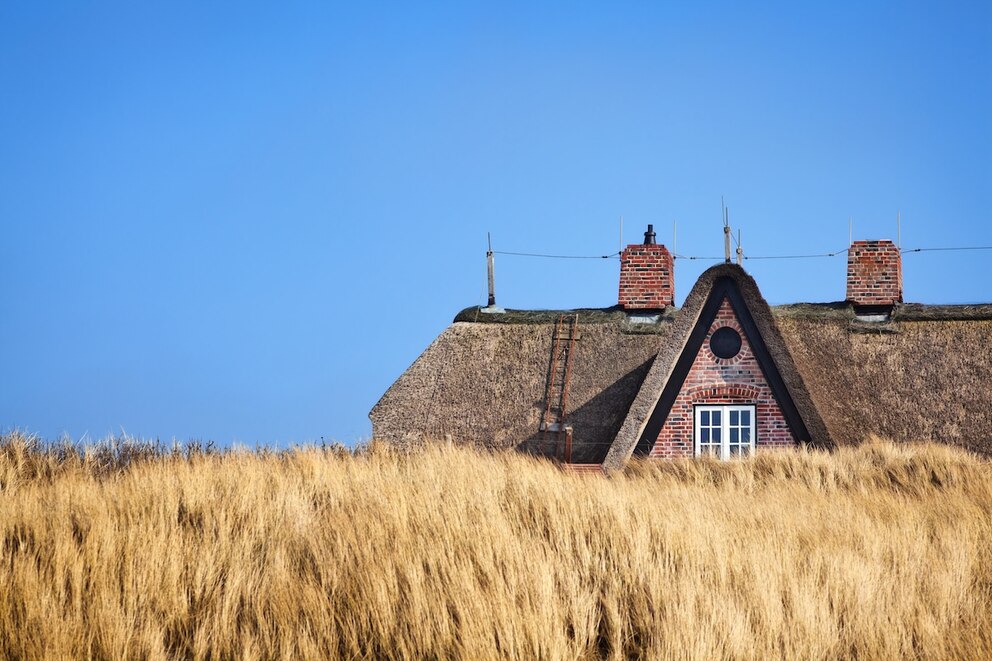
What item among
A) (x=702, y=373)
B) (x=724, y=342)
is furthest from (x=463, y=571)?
(x=724, y=342)

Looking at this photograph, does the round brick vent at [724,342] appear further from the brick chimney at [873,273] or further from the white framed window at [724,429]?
the brick chimney at [873,273]

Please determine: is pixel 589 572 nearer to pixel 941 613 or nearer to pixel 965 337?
pixel 941 613

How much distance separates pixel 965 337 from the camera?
1822cm

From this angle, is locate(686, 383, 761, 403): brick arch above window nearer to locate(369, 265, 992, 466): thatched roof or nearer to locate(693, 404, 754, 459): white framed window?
locate(693, 404, 754, 459): white framed window

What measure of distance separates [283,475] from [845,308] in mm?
11426

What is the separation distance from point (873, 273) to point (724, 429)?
205 inches

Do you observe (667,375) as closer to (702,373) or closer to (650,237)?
(702,373)

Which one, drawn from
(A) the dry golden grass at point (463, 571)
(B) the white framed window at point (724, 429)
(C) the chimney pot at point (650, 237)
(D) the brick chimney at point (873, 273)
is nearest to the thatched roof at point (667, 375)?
(D) the brick chimney at point (873, 273)

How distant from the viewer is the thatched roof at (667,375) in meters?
16.5

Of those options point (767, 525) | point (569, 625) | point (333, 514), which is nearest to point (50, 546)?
point (333, 514)

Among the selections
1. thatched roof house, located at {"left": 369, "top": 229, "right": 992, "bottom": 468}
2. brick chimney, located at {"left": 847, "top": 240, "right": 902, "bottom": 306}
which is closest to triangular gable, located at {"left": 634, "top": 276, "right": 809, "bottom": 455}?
thatched roof house, located at {"left": 369, "top": 229, "right": 992, "bottom": 468}

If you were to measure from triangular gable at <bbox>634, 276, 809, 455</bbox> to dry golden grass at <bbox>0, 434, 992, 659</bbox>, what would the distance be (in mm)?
4845

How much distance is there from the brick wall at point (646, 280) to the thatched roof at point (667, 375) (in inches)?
15.2

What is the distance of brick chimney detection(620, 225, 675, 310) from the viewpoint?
19.8 metres
